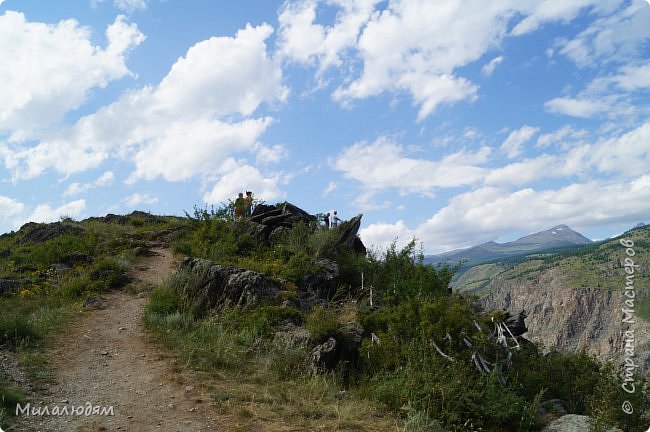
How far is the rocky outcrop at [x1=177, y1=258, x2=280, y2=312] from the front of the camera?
11.8 meters

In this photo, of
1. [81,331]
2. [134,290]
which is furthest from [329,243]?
[81,331]

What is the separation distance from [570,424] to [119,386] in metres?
7.16

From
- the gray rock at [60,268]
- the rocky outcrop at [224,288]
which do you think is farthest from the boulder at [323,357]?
the gray rock at [60,268]

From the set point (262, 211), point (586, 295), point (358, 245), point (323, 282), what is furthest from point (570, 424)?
point (586, 295)

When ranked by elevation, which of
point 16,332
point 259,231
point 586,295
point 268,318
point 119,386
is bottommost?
point 586,295

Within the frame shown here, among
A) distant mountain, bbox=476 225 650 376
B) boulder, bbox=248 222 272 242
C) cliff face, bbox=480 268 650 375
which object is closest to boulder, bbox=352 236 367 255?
boulder, bbox=248 222 272 242

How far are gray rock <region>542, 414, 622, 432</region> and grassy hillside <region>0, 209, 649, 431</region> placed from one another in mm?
230

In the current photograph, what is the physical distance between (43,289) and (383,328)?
11.1 meters

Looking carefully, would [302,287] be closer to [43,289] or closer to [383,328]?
[383,328]

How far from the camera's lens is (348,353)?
30.1 ft

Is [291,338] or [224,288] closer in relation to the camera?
[291,338]

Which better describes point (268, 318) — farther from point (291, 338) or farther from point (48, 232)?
point (48, 232)

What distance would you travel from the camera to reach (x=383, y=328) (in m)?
9.78

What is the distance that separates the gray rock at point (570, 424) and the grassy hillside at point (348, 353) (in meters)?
0.23
